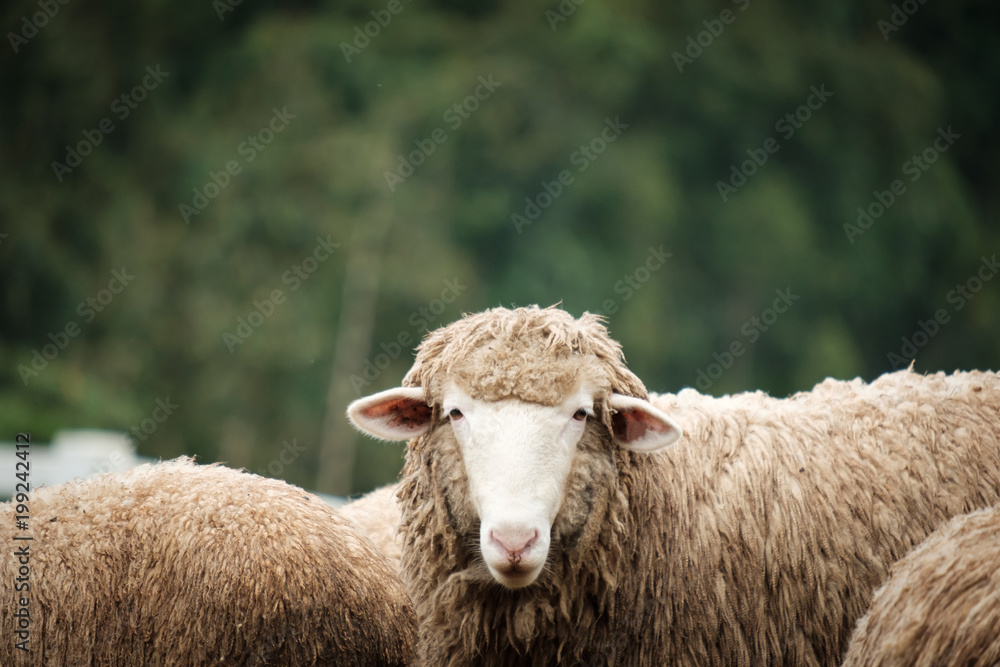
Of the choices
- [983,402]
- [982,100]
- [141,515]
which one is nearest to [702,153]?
[982,100]

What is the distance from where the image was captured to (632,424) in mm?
3830

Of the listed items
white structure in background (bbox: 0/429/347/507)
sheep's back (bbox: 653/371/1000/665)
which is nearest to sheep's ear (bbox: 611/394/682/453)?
sheep's back (bbox: 653/371/1000/665)

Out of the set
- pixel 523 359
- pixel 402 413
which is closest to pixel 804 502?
pixel 523 359

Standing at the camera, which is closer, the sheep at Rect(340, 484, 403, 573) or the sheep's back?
the sheep's back

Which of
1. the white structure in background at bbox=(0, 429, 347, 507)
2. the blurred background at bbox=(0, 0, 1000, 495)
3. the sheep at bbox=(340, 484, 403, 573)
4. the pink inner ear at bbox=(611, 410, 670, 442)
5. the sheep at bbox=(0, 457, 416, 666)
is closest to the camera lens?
the sheep at bbox=(0, 457, 416, 666)

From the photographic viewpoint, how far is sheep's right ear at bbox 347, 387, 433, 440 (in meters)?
3.94

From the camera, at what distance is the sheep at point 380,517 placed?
15.6 feet

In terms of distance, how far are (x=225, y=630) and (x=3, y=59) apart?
19.5m

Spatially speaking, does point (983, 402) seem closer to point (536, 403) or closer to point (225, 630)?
point (536, 403)

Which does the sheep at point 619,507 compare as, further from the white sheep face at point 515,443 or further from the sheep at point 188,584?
the sheep at point 188,584

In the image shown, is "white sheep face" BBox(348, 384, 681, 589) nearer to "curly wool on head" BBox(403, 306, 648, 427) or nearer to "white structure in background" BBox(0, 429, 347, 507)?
"curly wool on head" BBox(403, 306, 648, 427)

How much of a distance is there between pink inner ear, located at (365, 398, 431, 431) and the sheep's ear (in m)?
0.77

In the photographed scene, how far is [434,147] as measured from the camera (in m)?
21.2

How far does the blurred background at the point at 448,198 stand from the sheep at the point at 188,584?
12.8 m
